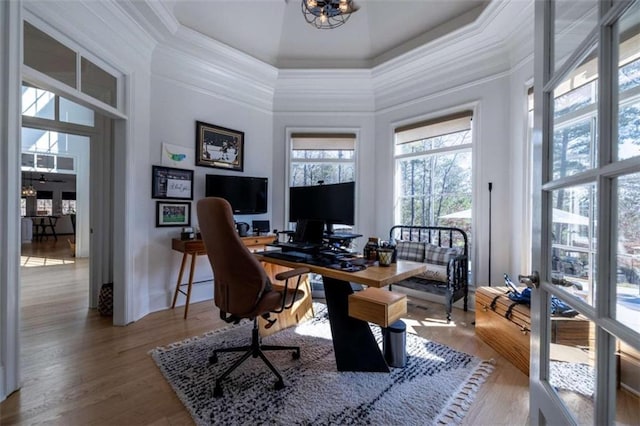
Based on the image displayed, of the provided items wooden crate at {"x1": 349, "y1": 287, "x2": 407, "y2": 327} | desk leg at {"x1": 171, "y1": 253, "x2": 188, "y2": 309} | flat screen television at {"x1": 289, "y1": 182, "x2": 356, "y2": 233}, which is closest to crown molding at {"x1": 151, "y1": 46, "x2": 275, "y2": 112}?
flat screen television at {"x1": 289, "y1": 182, "x2": 356, "y2": 233}

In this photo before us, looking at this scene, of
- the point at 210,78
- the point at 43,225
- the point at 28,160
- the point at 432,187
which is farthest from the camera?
the point at 43,225

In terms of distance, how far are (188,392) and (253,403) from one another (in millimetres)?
413

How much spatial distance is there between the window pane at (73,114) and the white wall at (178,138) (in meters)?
0.84

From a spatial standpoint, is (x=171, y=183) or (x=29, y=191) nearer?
(x=171, y=183)

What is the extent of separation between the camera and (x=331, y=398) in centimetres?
166

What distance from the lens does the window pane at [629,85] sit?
575 millimetres

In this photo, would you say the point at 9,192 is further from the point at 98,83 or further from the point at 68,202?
the point at 68,202

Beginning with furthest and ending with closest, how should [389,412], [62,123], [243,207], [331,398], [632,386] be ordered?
[243,207], [62,123], [331,398], [389,412], [632,386]

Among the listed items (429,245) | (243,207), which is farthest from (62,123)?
(429,245)

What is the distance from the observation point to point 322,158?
13.7ft

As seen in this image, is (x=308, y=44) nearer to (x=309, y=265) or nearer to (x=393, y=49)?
(x=393, y=49)

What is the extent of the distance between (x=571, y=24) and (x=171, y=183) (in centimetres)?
335

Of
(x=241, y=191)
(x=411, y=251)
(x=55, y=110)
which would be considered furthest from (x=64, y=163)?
(x=411, y=251)

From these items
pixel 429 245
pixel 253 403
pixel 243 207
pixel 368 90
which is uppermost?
pixel 368 90
